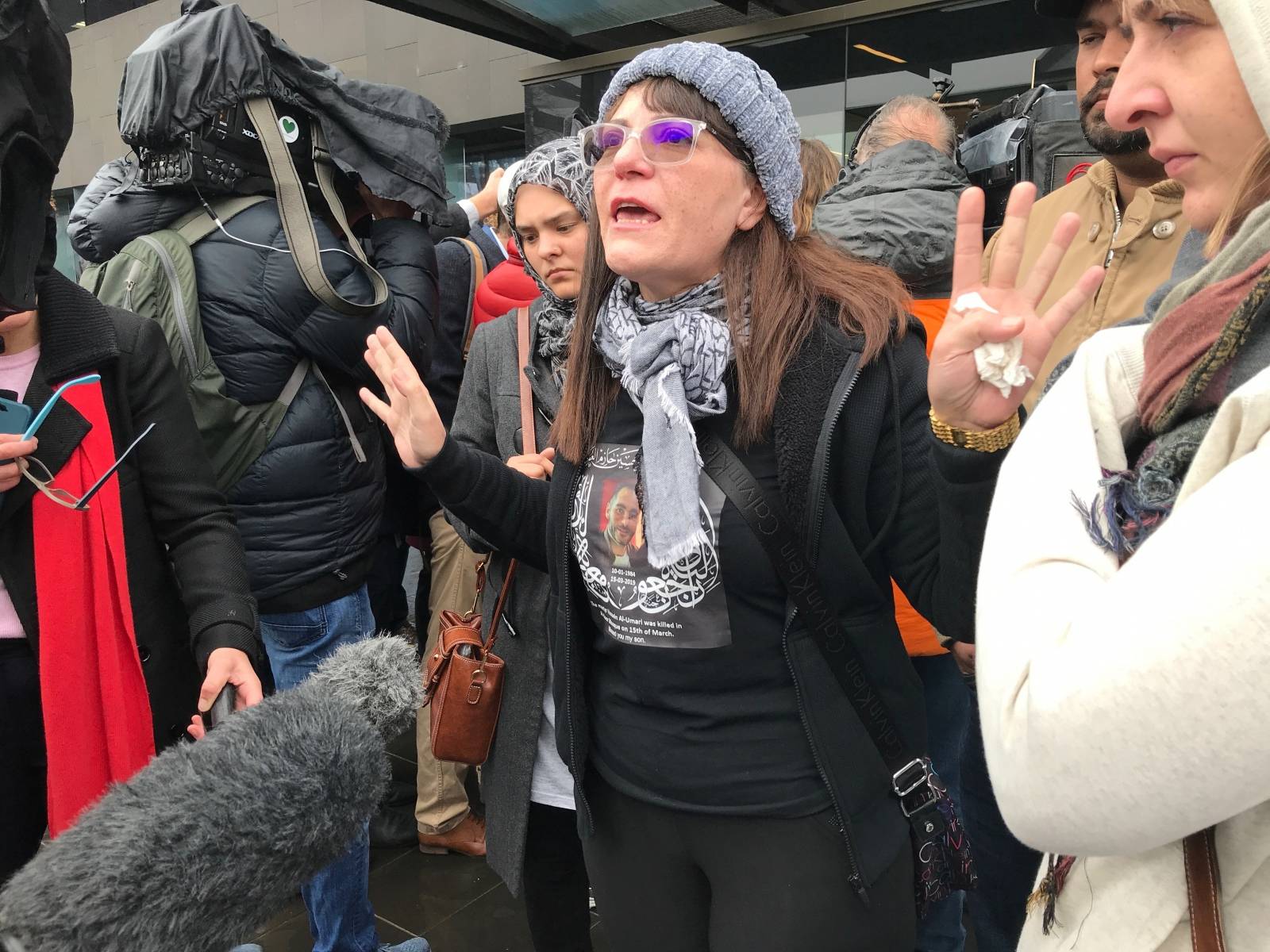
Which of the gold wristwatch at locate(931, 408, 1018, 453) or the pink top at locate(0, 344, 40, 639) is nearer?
the gold wristwatch at locate(931, 408, 1018, 453)

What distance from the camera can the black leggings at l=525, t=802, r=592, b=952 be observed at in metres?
2.25

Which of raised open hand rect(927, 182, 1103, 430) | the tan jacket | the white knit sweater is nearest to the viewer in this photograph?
the white knit sweater

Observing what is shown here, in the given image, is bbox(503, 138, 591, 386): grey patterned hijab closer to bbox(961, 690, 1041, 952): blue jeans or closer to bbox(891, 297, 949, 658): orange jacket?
bbox(891, 297, 949, 658): orange jacket

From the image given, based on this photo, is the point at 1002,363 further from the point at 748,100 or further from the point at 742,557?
the point at 748,100

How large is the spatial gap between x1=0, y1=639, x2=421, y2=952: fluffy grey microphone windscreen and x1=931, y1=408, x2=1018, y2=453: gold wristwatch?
838 mm

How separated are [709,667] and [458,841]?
2355 mm

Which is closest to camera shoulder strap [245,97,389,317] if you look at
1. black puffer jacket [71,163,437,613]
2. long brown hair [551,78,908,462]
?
black puffer jacket [71,163,437,613]

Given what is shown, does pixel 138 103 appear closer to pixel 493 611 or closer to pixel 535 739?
pixel 493 611

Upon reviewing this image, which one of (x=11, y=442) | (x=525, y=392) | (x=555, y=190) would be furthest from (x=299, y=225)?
(x=11, y=442)

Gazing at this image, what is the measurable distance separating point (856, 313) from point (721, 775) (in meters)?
0.82

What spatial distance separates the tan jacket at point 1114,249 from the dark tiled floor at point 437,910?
234 centimetres

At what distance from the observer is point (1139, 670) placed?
695mm

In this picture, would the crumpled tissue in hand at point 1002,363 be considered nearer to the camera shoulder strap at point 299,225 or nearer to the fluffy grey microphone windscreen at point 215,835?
the fluffy grey microphone windscreen at point 215,835

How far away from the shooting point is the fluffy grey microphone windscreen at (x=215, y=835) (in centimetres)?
89
